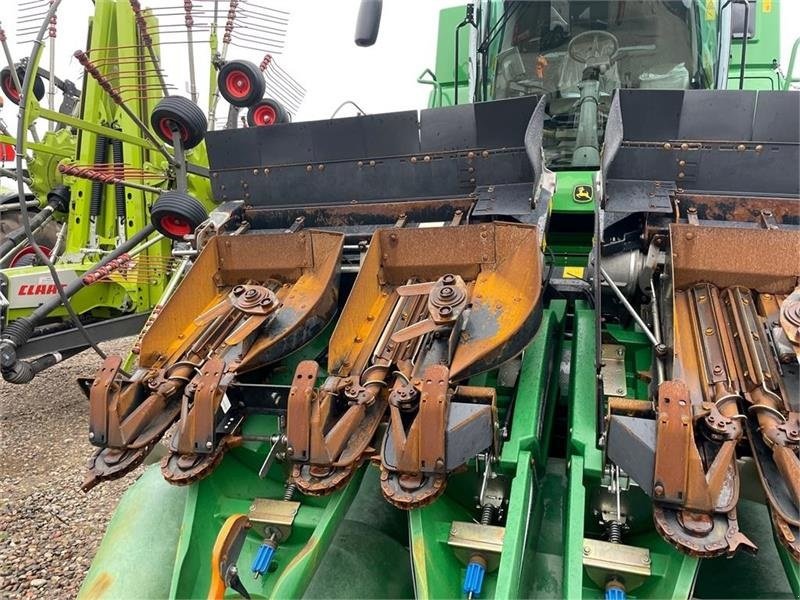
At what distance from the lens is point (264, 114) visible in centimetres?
529

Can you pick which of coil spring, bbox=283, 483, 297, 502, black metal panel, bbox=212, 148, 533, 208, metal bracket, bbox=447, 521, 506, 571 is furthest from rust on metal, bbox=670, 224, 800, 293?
coil spring, bbox=283, 483, 297, 502

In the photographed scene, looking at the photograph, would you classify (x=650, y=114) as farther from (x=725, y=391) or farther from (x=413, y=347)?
(x=413, y=347)

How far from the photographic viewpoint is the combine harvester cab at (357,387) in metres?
1.72

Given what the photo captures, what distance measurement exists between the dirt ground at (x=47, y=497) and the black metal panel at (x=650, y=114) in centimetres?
314

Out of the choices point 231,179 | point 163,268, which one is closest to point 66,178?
point 163,268

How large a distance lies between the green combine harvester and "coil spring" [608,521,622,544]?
0.03 metres

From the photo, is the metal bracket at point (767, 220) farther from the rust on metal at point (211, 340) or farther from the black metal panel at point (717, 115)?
the rust on metal at point (211, 340)

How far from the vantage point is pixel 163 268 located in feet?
15.8

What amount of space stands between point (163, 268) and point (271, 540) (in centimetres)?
346

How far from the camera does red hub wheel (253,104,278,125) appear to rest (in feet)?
17.2

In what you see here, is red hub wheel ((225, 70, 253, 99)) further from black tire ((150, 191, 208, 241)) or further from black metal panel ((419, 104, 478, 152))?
black metal panel ((419, 104, 478, 152))

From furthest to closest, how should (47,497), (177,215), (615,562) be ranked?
1. (47,497)
2. (177,215)
3. (615,562)

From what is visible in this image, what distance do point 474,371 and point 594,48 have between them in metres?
2.44

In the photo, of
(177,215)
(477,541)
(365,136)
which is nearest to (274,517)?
(477,541)
